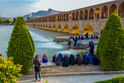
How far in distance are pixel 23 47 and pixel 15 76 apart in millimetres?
1703

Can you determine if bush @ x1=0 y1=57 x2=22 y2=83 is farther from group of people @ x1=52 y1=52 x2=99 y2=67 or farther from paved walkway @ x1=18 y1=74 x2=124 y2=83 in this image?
group of people @ x1=52 y1=52 x2=99 y2=67

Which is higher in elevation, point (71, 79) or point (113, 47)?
point (113, 47)

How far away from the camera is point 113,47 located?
5.54m

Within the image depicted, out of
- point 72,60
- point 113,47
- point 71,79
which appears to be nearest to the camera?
point 71,79

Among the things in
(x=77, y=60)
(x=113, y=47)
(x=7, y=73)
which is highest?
(x=113, y=47)

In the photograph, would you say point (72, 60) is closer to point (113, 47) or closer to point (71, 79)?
point (71, 79)

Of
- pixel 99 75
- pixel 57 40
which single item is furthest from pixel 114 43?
pixel 57 40

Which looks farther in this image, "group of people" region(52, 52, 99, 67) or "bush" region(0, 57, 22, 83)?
"group of people" region(52, 52, 99, 67)

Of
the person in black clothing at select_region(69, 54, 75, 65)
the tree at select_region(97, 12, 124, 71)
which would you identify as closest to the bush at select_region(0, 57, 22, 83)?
the person in black clothing at select_region(69, 54, 75, 65)

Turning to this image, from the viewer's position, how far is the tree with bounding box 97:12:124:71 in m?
5.57

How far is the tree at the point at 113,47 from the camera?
18.3 feet

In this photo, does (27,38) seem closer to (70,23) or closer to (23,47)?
(23,47)

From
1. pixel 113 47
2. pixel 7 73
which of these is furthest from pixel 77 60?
pixel 7 73

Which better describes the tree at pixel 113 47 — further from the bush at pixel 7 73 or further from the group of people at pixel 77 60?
the bush at pixel 7 73
